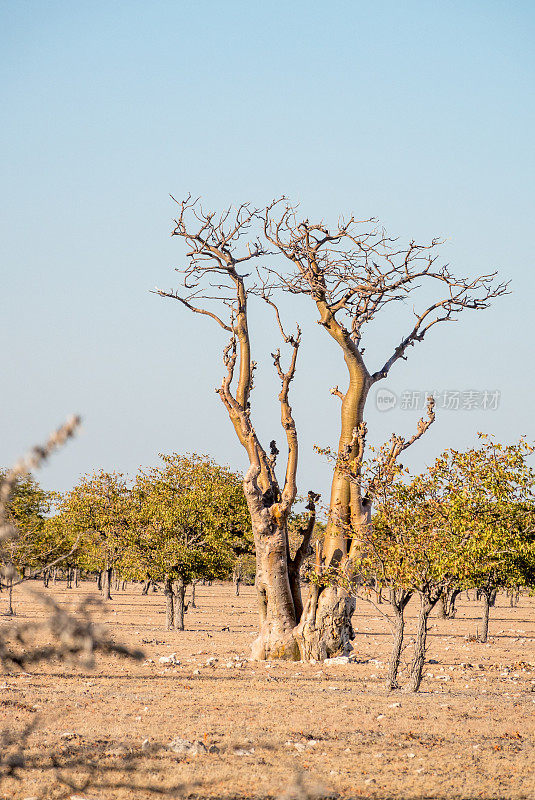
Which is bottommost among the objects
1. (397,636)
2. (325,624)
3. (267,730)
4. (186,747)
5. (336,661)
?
(336,661)

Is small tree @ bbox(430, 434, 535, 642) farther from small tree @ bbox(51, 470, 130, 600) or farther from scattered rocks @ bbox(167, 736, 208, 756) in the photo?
small tree @ bbox(51, 470, 130, 600)

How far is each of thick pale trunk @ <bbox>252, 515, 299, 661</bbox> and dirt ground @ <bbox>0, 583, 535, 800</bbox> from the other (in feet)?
5.69

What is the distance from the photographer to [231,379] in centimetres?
3036

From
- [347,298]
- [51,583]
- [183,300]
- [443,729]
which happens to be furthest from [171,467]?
[51,583]

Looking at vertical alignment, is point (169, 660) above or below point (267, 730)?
below

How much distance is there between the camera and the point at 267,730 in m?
14.5

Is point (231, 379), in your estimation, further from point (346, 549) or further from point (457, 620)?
point (457, 620)

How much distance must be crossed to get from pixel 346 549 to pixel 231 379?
25.2ft

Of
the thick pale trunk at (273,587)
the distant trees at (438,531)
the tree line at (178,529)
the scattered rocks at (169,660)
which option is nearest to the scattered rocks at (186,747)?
the distant trees at (438,531)

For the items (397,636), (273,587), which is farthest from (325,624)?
(397,636)

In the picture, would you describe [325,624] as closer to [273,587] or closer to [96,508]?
[273,587]

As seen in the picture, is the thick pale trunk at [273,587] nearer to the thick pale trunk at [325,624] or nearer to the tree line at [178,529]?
the thick pale trunk at [325,624]

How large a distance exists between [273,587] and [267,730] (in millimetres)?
13600

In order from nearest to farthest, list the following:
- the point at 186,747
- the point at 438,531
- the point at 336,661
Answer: the point at 186,747
the point at 438,531
the point at 336,661
